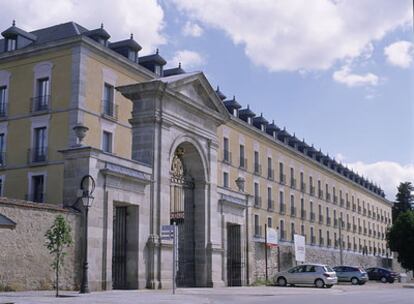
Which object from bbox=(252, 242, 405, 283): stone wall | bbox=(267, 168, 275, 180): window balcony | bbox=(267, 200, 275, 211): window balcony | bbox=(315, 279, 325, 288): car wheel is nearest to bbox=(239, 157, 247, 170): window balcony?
bbox=(267, 168, 275, 180): window balcony

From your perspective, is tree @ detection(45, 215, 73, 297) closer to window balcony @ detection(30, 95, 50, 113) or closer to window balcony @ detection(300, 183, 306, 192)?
window balcony @ detection(30, 95, 50, 113)

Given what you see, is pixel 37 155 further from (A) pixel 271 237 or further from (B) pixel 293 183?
(B) pixel 293 183

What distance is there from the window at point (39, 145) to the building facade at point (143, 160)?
0.23 ft

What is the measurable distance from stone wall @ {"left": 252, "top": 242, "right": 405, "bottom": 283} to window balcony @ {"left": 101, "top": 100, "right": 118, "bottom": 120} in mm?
12127

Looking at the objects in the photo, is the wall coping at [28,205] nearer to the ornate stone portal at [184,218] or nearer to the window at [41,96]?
the ornate stone portal at [184,218]

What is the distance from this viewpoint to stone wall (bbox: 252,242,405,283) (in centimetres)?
3725

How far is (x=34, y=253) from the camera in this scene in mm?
18891

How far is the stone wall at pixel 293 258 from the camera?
37.2 meters

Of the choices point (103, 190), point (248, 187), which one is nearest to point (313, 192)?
point (248, 187)

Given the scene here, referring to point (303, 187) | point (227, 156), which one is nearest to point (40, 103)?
point (227, 156)

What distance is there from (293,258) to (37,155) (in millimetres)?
23710

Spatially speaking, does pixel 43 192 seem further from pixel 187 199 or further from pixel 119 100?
pixel 187 199

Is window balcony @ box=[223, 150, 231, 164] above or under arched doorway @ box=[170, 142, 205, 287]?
above

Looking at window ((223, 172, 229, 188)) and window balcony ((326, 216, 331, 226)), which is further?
window balcony ((326, 216, 331, 226))
